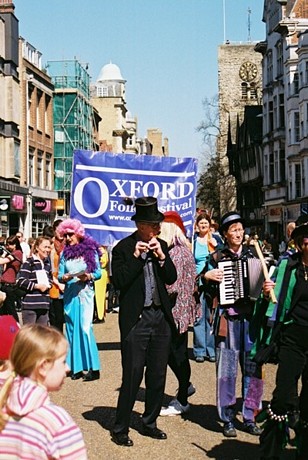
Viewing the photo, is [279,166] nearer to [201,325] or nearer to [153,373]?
[201,325]

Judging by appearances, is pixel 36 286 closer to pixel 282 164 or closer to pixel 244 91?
pixel 282 164

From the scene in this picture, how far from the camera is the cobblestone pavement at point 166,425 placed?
6.55 meters

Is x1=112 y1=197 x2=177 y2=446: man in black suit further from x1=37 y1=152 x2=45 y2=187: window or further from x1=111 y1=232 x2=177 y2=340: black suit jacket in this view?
x1=37 y1=152 x2=45 y2=187: window

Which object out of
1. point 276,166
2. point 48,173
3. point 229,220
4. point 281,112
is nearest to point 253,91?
point 276,166

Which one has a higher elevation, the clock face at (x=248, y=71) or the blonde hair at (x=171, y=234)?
the clock face at (x=248, y=71)

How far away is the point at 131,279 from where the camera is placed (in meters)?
6.88

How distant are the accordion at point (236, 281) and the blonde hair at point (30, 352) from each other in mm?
3674

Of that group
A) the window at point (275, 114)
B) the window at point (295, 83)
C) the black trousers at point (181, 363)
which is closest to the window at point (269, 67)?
the window at point (275, 114)

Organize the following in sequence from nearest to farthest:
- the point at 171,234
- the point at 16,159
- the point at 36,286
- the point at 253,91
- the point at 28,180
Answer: the point at 171,234
the point at 36,286
the point at 16,159
the point at 28,180
the point at 253,91

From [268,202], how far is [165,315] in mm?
47866

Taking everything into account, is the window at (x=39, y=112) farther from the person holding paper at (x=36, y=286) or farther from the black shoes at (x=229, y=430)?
the black shoes at (x=229, y=430)

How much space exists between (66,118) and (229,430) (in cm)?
4889

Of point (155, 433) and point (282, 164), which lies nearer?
point (155, 433)

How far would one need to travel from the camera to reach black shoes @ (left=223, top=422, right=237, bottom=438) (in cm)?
700
